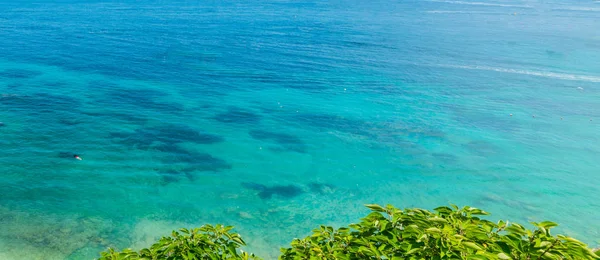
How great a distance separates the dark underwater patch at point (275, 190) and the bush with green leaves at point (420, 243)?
463 inches

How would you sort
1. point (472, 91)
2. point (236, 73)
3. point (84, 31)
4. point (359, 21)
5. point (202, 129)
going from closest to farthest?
point (202, 129)
point (472, 91)
point (236, 73)
point (84, 31)
point (359, 21)

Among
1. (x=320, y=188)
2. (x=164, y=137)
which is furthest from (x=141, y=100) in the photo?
(x=320, y=188)

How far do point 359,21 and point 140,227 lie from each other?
50.4m

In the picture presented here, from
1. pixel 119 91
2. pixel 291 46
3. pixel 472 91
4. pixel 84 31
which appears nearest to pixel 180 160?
pixel 119 91

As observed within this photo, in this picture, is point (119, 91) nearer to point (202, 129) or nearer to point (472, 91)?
point (202, 129)

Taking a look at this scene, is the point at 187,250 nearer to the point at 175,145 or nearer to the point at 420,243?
the point at 420,243

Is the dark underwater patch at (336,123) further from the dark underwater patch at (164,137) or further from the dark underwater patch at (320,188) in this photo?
the dark underwater patch at (320,188)

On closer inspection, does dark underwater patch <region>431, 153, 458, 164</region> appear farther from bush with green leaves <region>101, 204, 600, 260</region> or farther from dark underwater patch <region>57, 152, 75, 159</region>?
dark underwater patch <region>57, 152, 75, 159</region>

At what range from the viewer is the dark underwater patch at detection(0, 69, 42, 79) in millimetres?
32972

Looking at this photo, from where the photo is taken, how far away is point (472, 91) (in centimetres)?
3281

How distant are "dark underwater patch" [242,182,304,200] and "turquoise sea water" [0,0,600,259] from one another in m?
0.09

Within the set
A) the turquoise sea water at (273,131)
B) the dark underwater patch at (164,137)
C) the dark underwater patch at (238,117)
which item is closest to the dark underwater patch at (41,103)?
the turquoise sea water at (273,131)

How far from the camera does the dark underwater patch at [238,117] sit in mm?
27250

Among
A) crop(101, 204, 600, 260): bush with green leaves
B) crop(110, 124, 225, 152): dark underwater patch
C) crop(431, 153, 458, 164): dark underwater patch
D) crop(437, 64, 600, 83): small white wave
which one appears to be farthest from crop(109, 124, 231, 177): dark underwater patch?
crop(437, 64, 600, 83): small white wave
